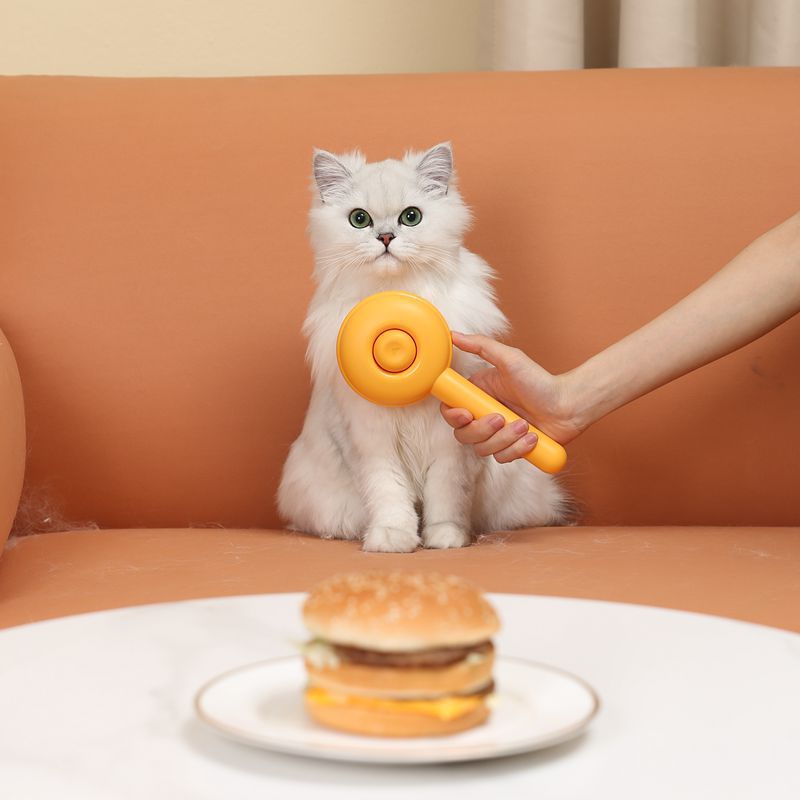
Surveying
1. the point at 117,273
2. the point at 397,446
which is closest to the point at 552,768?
the point at 397,446

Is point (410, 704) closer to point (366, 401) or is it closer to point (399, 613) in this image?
point (399, 613)

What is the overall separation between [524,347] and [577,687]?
1.16m

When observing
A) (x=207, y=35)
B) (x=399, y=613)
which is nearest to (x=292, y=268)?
(x=207, y=35)

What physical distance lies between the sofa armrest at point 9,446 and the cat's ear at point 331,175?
1.62ft

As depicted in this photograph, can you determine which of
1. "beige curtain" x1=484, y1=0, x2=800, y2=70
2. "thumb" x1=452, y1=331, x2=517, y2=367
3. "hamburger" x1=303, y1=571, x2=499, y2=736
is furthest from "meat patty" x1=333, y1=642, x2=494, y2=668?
"beige curtain" x1=484, y1=0, x2=800, y2=70

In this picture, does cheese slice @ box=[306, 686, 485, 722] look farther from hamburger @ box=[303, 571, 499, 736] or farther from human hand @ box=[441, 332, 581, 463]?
human hand @ box=[441, 332, 581, 463]

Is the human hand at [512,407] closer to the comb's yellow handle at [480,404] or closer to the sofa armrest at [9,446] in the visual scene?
the comb's yellow handle at [480,404]

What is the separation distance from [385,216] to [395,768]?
116cm

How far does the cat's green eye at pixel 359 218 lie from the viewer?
5.20 ft

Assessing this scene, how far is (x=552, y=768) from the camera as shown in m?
0.50

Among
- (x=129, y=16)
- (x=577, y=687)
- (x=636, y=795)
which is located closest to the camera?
(x=636, y=795)

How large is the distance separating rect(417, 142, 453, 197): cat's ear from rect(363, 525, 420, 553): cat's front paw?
48 centimetres

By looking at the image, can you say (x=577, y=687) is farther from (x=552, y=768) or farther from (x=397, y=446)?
(x=397, y=446)

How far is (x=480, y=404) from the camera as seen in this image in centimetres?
147
